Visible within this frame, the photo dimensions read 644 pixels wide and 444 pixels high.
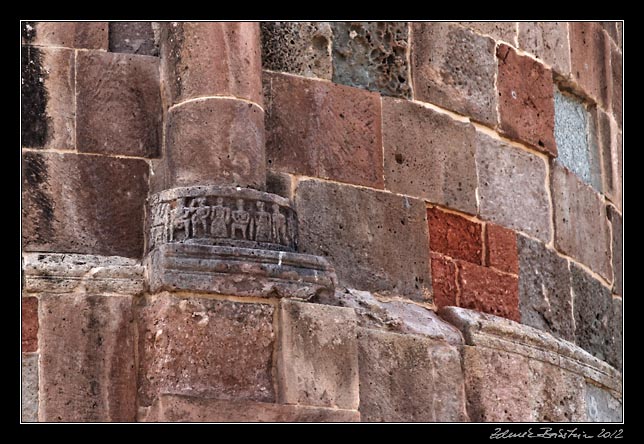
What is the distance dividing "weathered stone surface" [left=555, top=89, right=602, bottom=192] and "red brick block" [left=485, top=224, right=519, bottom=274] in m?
0.70

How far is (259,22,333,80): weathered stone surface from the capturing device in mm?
7355

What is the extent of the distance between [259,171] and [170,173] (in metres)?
0.34

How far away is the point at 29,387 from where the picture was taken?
6.45 metres

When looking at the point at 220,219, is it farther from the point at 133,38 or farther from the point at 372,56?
the point at 372,56

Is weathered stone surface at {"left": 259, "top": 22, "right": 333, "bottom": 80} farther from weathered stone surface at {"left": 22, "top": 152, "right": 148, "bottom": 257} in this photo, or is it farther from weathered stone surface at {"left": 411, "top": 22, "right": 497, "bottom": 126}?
weathered stone surface at {"left": 22, "top": 152, "right": 148, "bottom": 257}

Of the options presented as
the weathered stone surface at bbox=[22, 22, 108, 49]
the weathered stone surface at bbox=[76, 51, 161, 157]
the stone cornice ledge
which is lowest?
the stone cornice ledge

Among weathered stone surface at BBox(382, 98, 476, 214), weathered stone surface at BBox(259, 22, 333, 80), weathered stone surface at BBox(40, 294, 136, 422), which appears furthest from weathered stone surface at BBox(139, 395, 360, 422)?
weathered stone surface at BBox(259, 22, 333, 80)

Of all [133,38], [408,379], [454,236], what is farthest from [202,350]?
[454,236]

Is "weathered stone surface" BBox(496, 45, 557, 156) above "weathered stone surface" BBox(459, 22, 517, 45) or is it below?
below

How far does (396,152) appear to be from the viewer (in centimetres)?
757

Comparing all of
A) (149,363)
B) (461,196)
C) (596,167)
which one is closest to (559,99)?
(596,167)

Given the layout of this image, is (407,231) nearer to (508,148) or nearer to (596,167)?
(508,148)

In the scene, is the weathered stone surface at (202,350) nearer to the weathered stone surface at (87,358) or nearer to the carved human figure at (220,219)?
the weathered stone surface at (87,358)

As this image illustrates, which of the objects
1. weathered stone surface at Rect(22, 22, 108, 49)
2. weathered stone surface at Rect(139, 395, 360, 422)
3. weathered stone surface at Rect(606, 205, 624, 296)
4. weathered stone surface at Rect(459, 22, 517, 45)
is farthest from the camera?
weathered stone surface at Rect(606, 205, 624, 296)
